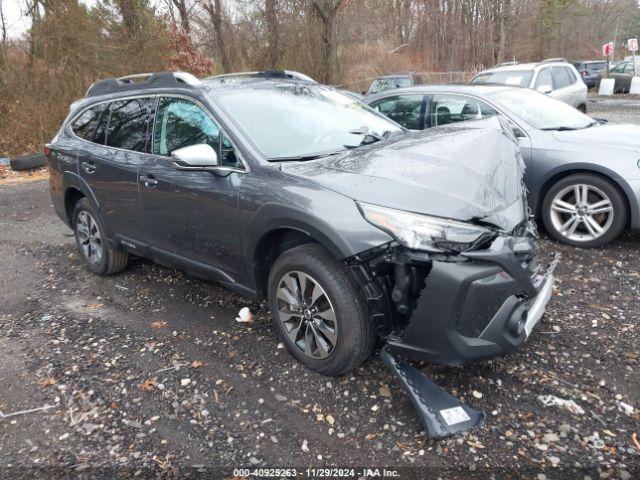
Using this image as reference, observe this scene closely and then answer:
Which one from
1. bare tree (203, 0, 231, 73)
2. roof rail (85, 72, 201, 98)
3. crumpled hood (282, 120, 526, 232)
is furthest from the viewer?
bare tree (203, 0, 231, 73)

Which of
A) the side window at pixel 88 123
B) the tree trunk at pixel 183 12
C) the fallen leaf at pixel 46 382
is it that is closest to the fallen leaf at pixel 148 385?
the fallen leaf at pixel 46 382

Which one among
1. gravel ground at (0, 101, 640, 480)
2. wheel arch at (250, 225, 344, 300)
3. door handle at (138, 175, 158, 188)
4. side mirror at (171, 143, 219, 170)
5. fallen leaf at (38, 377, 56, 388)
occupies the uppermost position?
side mirror at (171, 143, 219, 170)

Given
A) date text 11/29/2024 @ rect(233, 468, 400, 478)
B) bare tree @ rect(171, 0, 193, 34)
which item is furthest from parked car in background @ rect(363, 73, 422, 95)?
date text 11/29/2024 @ rect(233, 468, 400, 478)

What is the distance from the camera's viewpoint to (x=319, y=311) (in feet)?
9.70

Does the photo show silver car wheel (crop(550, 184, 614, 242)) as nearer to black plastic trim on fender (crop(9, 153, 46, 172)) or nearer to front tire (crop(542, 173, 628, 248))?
front tire (crop(542, 173, 628, 248))

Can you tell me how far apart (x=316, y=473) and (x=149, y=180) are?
2522mm

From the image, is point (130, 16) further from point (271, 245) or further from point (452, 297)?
point (452, 297)

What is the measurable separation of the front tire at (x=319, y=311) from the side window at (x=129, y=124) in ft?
6.02

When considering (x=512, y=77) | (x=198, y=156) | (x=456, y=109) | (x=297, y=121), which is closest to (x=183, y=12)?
(x=512, y=77)

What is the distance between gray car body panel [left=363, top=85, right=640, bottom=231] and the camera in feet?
14.7

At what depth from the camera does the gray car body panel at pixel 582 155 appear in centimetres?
449

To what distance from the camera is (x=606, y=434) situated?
2.50 meters

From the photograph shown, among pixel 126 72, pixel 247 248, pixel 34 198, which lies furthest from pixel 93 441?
pixel 126 72

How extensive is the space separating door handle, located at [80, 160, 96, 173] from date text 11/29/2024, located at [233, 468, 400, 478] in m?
3.16
